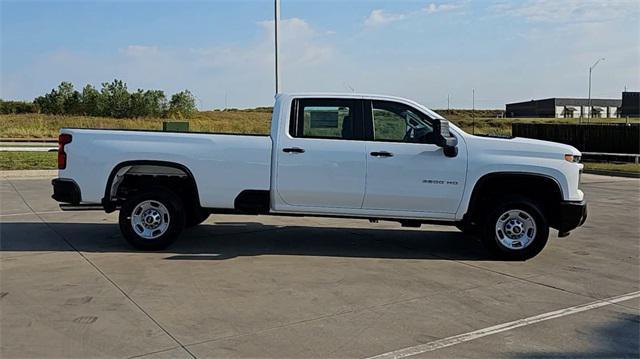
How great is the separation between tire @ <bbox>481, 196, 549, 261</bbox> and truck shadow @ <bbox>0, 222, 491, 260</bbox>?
30cm

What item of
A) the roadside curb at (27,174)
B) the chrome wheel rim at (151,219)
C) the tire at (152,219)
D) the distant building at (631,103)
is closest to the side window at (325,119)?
the tire at (152,219)

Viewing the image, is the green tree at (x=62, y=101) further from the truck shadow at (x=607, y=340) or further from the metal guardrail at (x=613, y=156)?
the truck shadow at (x=607, y=340)

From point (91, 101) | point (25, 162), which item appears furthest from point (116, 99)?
point (25, 162)

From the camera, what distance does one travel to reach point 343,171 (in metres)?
7.54

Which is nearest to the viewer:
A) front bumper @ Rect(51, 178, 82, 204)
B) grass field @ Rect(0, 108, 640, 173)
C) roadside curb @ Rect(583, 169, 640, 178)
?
front bumper @ Rect(51, 178, 82, 204)

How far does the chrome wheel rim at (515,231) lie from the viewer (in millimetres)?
7699

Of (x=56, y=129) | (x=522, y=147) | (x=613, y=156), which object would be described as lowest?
(x=613, y=156)

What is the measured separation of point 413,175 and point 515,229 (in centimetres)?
150

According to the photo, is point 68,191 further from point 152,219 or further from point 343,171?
point 343,171

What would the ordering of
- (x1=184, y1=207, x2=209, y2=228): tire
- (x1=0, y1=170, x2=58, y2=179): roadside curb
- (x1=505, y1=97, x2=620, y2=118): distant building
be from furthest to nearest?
(x1=505, y1=97, x2=620, y2=118): distant building < (x1=0, y1=170, x2=58, y2=179): roadside curb < (x1=184, y1=207, x2=209, y2=228): tire

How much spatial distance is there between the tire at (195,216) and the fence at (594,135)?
92.9 ft

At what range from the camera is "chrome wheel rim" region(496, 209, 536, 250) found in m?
7.70

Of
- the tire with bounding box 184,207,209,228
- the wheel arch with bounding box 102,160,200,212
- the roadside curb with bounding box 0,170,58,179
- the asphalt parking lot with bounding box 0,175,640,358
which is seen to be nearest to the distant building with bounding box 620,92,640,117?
the roadside curb with bounding box 0,170,58,179

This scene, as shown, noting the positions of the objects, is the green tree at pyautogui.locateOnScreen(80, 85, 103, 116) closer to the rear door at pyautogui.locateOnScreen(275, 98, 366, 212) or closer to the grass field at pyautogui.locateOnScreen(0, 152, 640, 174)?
the grass field at pyautogui.locateOnScreen(0, 152, 640, 174)
